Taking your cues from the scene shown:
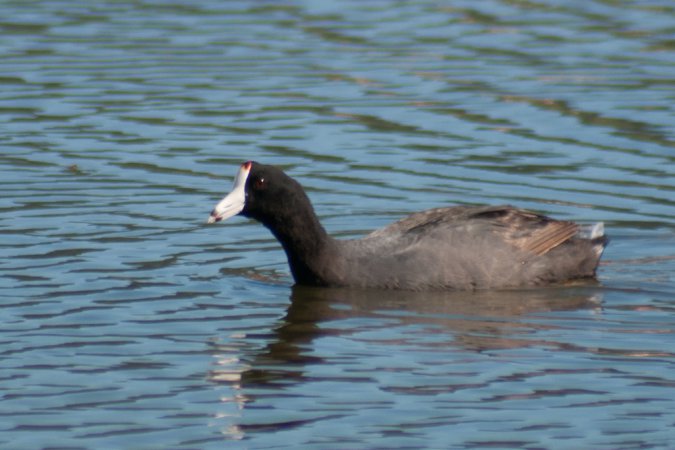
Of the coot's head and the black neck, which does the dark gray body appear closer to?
the black neck

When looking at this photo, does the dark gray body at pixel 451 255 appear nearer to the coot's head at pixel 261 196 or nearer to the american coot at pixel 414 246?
the american coot at pixel 414 246

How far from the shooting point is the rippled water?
9.11 meters

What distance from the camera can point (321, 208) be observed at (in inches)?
566

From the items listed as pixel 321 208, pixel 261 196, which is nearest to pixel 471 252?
pixel 261 196

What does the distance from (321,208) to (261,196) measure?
2329 mm

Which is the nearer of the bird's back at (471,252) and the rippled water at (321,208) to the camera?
the rippled water at (321,208)

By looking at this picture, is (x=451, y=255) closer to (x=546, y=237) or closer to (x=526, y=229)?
(x=526, y=229)

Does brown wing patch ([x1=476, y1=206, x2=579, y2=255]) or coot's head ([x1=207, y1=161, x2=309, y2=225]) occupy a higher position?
coot's head ([x1=207, y1=161, x2=309, y2=225])

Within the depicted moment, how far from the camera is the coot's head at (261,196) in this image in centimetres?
Result: 1199

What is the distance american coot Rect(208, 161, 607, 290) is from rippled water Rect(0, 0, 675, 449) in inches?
7.3

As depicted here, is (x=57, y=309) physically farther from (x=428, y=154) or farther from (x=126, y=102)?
(x=126, y=102)

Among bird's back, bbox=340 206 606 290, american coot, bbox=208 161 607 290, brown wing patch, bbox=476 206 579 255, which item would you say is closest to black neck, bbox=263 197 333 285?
american coot, bbox=208 161 607 290

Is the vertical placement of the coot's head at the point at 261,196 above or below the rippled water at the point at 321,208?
above

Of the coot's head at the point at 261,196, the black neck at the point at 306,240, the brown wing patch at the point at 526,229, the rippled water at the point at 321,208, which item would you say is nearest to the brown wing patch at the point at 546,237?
the brown wing patch at the point at 526,229
